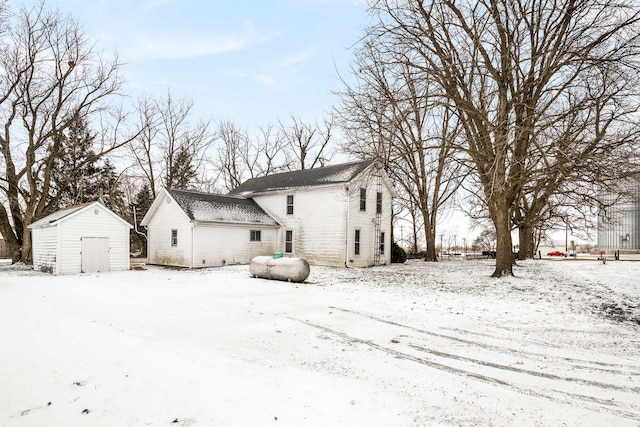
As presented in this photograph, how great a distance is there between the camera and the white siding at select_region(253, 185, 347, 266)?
2273 centimetres

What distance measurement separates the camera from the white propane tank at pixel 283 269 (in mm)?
15359

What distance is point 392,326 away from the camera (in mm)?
8430

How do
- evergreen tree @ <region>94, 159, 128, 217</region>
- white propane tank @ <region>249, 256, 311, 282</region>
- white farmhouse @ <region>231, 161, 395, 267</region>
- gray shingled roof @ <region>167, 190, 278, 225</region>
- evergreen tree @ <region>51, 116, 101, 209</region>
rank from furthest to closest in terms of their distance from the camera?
evergreen tree @ <region>94, 159, 128, 217</region>, evergreen tree @ <region>51, 116, 101, 209</region>, gray shingled roof @ <region>167, 190, 278, 225</region>, white farmhouse @ <region>231, 161, 395, 267</region>, white propane tank @ <region>249, 256, 311, 282</region>

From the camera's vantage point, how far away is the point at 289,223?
25.5 meters

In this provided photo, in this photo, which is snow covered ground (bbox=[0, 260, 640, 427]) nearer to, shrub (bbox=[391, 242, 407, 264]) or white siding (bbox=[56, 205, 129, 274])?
white siding (bbox=[56, 205, 129, 274])

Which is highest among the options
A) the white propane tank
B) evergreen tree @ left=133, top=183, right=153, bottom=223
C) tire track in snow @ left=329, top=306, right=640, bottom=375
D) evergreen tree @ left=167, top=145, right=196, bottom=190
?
evergreen tree @ left=167, top=145, right=196, bottom=190

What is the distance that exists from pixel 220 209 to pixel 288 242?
4.96 m

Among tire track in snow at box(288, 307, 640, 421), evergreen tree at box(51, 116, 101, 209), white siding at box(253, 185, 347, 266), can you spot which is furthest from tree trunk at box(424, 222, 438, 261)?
evergreen tree at box(51, 116, 101, 209)

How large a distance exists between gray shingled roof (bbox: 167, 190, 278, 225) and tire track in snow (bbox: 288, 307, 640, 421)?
56.8 feet

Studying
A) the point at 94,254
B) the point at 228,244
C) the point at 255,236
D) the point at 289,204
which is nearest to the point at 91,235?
the point at 94,254

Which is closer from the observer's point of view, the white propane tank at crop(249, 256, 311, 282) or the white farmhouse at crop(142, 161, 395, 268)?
the white propane tank at crop(249, 256, 311, 282)

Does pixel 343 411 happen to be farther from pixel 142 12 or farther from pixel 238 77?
pixel 238 77

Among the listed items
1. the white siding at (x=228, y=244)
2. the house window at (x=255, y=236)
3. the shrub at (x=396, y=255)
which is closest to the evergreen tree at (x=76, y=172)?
the white siding at (x=228, y=244)

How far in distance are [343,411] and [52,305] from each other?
9.50m
